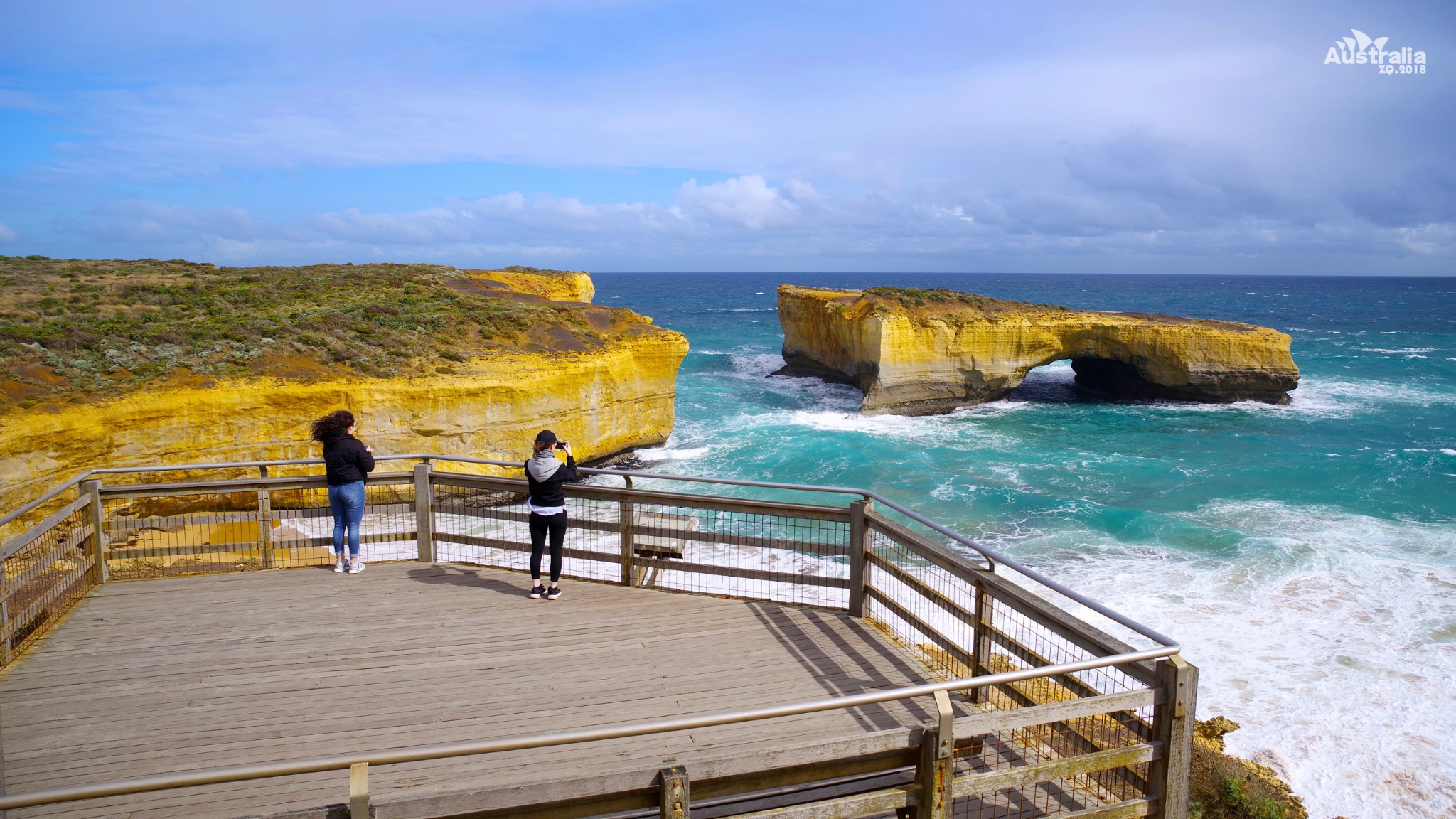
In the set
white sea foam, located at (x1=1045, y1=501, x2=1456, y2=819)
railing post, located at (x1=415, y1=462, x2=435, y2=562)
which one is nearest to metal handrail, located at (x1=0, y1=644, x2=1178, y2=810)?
railing post, located at (x1=415, y1=462, x2=435, y2=562)

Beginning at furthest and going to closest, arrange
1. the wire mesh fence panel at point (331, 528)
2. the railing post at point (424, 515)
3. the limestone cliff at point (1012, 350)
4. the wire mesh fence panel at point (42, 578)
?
the limestone cliff at point (1012, 350) → the wire mesh fence panel at point (331, 528) → the railing post at point (424, 515) → the wire mesh fence panel at point (42, 578)

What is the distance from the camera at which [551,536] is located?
7637mm

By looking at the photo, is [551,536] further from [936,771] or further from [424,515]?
[936,771]

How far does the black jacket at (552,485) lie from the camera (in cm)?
751

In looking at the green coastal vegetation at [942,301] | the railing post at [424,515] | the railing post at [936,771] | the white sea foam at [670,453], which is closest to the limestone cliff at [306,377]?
the white sea foam at [670,453]

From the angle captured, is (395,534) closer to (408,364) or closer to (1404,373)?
(408,364)

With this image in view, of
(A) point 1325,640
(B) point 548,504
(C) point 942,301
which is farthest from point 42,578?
(C) point 942,301

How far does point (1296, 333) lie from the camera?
77.4m

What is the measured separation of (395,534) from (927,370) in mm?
32079

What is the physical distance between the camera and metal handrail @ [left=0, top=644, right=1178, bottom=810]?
3.06 metres

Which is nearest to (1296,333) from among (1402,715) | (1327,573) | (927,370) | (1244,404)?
(1244,404)

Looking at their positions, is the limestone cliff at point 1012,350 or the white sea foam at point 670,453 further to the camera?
the limestone cliff at point 1012,350

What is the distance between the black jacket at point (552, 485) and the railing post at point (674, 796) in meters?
4.10

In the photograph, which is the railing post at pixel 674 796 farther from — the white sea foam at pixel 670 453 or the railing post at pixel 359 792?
the white sea foam at pixel 670 453
